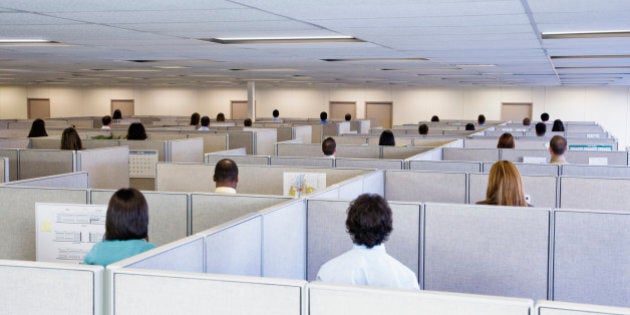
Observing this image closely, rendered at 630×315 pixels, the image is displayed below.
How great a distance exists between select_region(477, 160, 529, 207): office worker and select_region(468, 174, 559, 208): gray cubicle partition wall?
98cm

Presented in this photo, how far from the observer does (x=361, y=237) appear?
2.34 meters

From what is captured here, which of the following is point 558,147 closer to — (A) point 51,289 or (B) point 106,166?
(B) point 106,166

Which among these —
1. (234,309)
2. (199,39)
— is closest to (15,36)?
(199,39)

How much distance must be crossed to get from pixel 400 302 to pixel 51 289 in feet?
2.97

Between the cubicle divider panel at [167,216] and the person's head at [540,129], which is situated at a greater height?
the person's head at [540,129]

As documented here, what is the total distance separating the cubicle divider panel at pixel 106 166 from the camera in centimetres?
577

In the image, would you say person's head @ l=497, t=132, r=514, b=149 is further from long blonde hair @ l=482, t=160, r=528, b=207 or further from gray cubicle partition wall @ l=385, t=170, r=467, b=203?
long blonde hair @ l=482, t=160, r=528, b=207

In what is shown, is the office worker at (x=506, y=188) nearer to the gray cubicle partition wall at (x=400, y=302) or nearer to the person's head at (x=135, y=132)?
the gray cubicle partition wall at (x=400, y=302)

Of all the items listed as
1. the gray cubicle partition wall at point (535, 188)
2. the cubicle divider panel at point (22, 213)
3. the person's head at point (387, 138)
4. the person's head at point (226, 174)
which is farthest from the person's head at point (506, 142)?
the cubicle divider panel at point (22, 213)

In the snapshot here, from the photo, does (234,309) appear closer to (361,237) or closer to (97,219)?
(361,237)

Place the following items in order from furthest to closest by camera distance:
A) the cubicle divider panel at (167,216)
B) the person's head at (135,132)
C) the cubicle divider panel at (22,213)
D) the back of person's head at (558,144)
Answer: the person's head at (135,132)
the back of person's head at (558,144)
the cubicle divider panel at (22,213)
the cubicle divider panel at (167,216)

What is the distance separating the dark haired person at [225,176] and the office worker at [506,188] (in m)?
1.40

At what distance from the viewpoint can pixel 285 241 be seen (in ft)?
9.64

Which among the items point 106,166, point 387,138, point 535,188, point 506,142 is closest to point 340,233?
point 535,188
